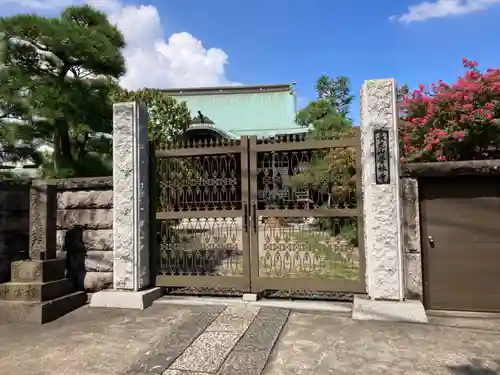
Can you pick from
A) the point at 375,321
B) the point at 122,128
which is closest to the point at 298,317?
the point at 375,321

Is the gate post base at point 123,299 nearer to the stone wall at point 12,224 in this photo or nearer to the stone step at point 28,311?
the stone step at point 28,311

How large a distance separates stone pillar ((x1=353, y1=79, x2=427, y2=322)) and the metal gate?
0.18 m

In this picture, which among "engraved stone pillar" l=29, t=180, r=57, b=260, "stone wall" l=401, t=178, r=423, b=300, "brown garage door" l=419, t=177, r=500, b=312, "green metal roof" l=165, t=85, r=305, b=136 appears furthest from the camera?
"green metal roof" l=165, t=85, r=305, b=136

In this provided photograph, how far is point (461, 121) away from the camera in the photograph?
6.42 metres

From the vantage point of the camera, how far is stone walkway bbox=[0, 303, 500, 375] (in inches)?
120

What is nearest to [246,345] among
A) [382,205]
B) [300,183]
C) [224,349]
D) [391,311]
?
[224,349]

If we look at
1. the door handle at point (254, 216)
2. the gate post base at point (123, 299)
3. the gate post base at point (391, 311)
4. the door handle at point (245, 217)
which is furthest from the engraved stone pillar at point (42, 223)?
the gate post base at point (391, 311)

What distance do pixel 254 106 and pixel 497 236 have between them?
1813cm

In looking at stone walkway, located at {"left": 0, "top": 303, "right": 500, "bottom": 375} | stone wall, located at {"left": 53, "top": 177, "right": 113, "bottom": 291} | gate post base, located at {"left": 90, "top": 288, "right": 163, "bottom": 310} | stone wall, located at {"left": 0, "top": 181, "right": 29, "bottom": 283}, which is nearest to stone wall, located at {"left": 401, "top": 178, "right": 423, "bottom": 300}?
stone walkway, located at {"left": 0, "top": 303, "right": 500, "bottom": 375}

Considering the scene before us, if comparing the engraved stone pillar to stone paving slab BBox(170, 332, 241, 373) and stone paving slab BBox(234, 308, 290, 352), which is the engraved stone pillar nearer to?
stone paving slab BBox(170, 332, 241, 373)

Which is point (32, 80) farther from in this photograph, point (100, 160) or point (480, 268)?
point (480, 268)

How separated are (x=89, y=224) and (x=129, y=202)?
0.77 meters

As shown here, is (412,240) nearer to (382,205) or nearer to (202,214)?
(382,205)

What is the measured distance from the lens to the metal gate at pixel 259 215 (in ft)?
15.3
